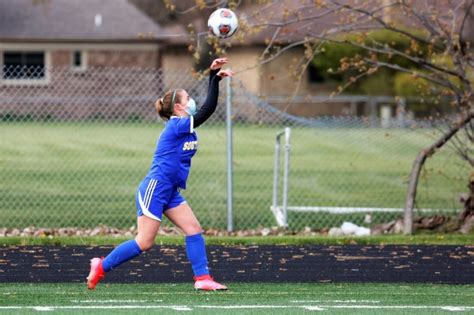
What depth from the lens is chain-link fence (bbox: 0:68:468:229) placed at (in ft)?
49.5

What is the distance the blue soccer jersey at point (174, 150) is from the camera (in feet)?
28.7

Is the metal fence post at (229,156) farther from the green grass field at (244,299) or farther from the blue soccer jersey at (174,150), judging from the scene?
the blue soccer jersey at (174,150)

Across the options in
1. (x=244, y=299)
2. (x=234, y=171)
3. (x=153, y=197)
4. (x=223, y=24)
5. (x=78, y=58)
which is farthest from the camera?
(x=78, y=58)

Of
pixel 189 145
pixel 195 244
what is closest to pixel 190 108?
pixel 189 145

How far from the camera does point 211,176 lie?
63.4ft

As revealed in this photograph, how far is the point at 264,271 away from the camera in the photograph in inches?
402

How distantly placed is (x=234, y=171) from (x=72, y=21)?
2576 cm

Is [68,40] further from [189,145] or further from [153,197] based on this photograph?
[153,197]

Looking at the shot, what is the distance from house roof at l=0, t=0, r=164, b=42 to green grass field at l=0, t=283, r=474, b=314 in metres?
33.2

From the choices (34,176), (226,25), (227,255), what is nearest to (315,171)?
(34,176)

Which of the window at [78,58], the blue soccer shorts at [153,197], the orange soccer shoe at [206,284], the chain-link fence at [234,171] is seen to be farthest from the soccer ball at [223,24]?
the window at [78,58]

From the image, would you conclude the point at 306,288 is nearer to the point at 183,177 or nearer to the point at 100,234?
the point at 183,177

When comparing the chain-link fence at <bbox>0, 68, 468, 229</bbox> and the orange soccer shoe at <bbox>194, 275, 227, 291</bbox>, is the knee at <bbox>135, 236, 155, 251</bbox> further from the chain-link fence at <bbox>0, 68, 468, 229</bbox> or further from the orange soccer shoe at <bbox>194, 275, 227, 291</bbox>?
the chain-link fence at <bbox>0, 68, 468, 229</bbox>

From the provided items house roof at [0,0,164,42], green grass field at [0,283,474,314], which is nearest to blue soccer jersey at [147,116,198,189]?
green grass field at [0,283,474,314]
